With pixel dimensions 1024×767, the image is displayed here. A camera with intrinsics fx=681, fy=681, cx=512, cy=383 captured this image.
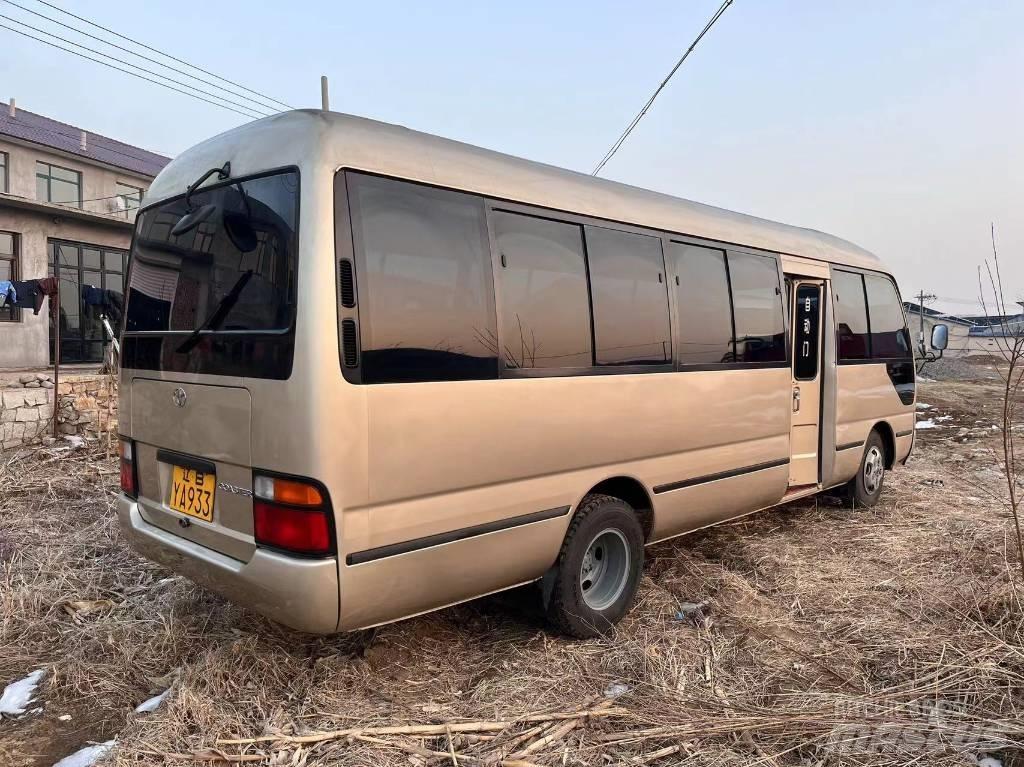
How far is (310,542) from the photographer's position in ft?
8.45

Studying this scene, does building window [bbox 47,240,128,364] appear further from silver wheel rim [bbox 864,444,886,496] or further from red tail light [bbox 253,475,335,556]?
silver wheel rim [bbox 864,444,886,496]

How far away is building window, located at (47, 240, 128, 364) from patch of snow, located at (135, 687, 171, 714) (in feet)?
52.3

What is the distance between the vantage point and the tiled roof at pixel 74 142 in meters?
17.5

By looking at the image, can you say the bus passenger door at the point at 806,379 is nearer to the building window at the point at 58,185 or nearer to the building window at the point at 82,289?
the building window at the point at 82,289

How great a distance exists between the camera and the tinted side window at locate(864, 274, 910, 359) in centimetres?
646

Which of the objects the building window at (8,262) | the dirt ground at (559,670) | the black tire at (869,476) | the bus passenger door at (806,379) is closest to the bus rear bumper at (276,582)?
the dirt ground at (559,670)

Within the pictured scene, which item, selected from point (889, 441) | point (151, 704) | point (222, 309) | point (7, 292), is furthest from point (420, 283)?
point (7, 292)

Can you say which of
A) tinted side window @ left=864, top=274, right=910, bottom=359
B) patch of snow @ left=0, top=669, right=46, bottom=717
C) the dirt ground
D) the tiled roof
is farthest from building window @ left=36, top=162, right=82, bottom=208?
tinted side window @ left=864, top=274, right=910, bottom=359

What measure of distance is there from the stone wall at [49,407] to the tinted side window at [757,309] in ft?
24.6

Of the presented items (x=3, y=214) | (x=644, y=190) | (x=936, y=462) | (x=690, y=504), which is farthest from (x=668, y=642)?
(x=3, y=214)

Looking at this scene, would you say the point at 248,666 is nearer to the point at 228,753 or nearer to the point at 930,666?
the point at 228,753

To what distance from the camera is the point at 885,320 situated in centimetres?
666

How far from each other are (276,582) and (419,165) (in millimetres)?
1810

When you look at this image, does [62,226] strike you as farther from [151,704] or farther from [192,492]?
[151,704]
